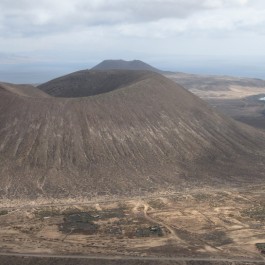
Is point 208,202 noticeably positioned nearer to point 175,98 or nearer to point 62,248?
point 62,248

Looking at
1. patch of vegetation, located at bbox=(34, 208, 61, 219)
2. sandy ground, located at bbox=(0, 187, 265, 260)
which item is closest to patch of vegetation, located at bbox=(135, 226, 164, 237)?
sandy ground, located at bbox=(0, 187, 265, 260)

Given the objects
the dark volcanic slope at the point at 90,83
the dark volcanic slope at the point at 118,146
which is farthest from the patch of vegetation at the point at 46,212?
the dark volcanic slope at the point at 90,83

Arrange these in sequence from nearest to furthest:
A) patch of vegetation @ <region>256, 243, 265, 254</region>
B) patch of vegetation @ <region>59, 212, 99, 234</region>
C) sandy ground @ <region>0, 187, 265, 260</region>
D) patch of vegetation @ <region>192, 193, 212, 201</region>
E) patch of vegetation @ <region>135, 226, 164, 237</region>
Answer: patch of vegetation @ <region>256, 243, 265, 254</region>
sandy ground @ <region>0, 187, 265, 260</region>
patch of vegetation @ <region>135, 226, 164, 237</region>
patch of vegetation @ <region>59, 212, 99, 234</region>
patch of vegetation @ <region>192, 193, 212, 201</region>

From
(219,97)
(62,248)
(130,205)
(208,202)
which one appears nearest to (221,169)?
(208,202)

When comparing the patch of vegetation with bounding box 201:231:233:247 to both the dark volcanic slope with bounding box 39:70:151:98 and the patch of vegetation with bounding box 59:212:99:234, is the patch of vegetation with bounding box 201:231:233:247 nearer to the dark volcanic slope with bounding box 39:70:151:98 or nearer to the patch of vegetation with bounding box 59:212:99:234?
the patch of vegetation with bounding box 59:212:99:234

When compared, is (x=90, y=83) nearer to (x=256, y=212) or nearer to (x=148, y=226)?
(x=256, y=212)
